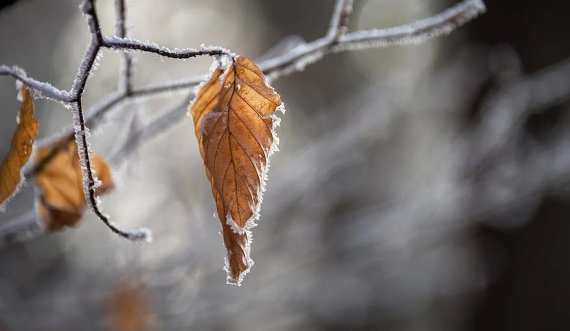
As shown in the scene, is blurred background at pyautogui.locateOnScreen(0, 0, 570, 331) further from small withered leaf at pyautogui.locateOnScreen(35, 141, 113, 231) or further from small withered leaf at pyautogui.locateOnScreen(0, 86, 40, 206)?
small withered leaf at pyautogui.locateOnScreen(0, 86, 40, 206)

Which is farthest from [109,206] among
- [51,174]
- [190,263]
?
[51,174]

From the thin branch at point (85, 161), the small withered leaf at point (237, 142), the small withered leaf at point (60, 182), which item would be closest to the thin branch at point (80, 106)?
the thin branch at point (85, 161)

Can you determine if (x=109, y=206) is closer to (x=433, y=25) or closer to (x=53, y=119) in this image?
(x=53, y=119)

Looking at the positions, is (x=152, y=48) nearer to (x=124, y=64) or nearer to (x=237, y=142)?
(x=237, y=142)

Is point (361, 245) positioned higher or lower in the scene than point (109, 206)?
lower

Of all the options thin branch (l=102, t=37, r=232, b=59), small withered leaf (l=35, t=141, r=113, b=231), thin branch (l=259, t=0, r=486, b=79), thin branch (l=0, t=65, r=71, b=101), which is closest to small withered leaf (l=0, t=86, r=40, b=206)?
thin branch (l=0, t=65, r=71, b=101)

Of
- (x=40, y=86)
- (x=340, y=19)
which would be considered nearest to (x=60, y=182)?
(x=40, y=86)
